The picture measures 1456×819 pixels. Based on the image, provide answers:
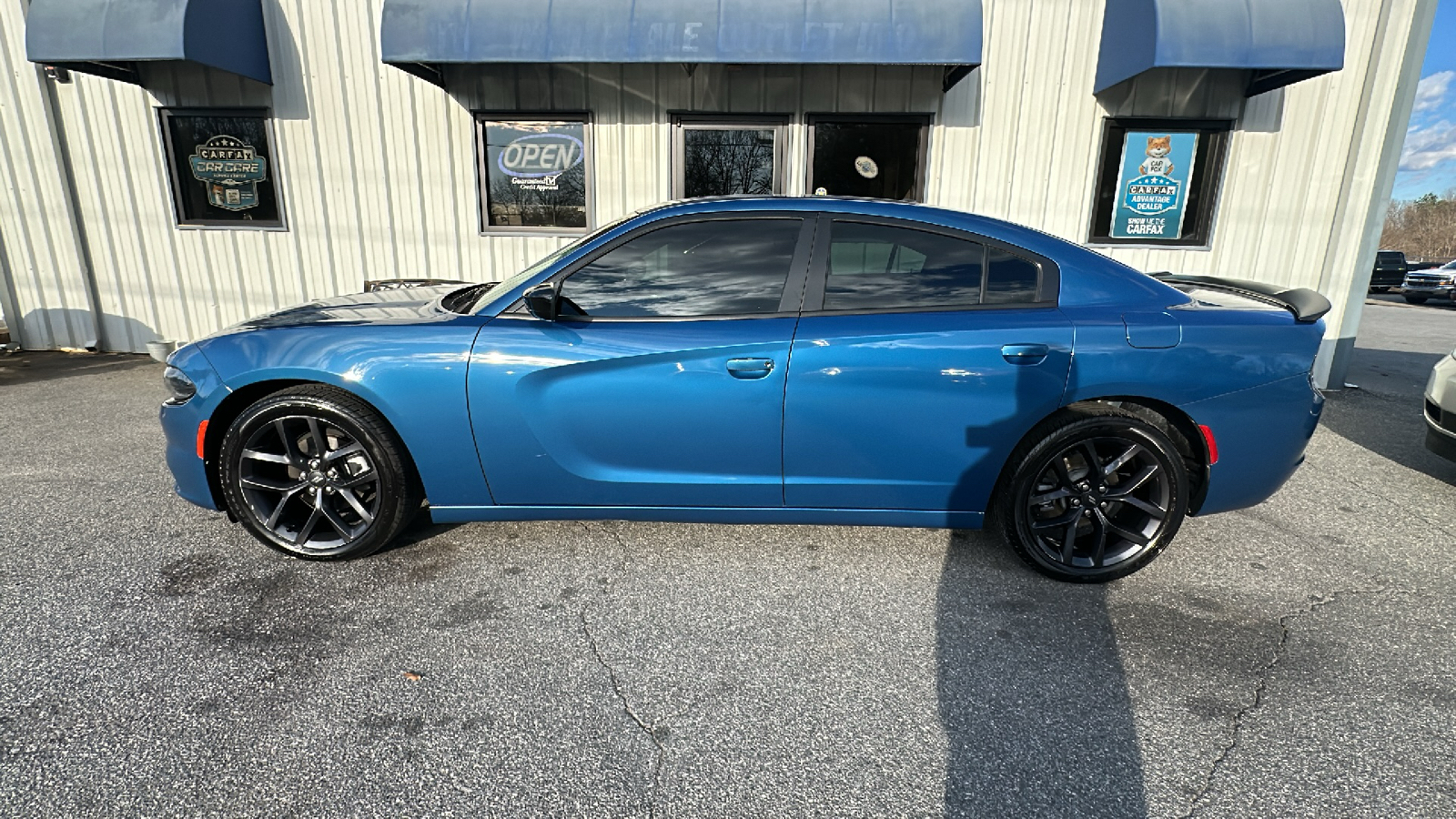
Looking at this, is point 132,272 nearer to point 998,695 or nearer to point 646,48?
point 646,48

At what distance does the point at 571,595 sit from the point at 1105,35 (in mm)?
6598

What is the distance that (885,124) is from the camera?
6430 millimetres

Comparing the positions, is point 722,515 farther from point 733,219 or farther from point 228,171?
point 228,171

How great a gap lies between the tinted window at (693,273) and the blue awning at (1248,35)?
450 centimetres

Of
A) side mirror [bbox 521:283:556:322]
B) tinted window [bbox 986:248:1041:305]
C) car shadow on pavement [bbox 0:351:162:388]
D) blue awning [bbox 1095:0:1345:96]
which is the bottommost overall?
car shadow on pavement [bbox 0:351:162:388]

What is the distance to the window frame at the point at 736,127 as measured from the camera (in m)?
6.40

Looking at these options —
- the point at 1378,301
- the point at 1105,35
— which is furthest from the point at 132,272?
the point at 1378,301

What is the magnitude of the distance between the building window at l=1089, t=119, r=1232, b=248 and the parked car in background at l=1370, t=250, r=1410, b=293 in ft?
74.9

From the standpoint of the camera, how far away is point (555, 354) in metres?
2.65

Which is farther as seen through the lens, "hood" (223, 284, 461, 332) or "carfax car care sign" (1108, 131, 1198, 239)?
"carfax car care sign" (1108, 131, 1198, 239)

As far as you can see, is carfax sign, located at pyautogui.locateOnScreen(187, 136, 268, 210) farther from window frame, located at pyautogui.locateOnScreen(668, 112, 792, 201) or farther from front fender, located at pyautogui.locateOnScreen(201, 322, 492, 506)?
front fender, located at pyautogui.locateOnScreen(201, 322, 492, 506)

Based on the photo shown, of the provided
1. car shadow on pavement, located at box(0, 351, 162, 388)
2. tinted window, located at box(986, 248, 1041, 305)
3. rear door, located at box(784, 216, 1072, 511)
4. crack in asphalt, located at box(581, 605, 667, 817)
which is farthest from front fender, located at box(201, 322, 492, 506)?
car shadow on pavement, located at box(0, 351, 162, 388)

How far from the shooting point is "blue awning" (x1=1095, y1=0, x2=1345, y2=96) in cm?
514

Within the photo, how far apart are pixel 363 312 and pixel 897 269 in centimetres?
236
